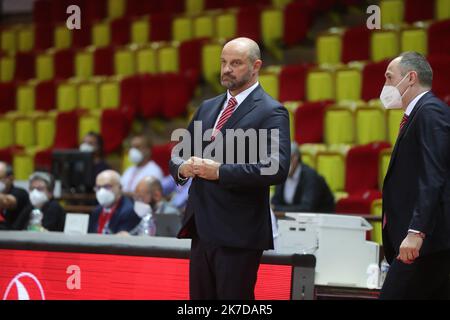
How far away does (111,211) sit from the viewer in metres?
5.07

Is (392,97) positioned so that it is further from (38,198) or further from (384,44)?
(384,44)

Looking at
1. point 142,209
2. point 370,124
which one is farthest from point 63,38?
point 142,209

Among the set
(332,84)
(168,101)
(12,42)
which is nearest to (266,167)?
(332,84)

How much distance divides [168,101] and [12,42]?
311 centimetres

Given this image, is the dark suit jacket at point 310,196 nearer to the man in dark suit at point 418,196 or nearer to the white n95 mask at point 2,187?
the white n95 mask at point 2,187

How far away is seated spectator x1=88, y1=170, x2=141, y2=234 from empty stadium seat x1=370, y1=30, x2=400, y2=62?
3075mm

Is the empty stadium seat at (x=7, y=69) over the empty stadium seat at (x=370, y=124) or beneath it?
over

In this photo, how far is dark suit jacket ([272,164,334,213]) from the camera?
555cm

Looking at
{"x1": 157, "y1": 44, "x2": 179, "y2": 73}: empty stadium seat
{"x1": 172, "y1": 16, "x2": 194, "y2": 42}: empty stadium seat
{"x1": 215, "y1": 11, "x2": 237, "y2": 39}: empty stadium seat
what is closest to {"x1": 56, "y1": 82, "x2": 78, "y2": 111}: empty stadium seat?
{"x1": 157, "y1": 44, "x2": 179, "y2": 73}: empty stadium seat

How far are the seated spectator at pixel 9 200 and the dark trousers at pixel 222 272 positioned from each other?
106 inches

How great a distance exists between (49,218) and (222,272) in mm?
2751

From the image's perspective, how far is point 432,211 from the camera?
2.49 metres

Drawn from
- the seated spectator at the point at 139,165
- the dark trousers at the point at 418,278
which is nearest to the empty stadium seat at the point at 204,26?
the seated spectator at the point at 139,165

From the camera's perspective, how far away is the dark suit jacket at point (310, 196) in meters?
5.55
